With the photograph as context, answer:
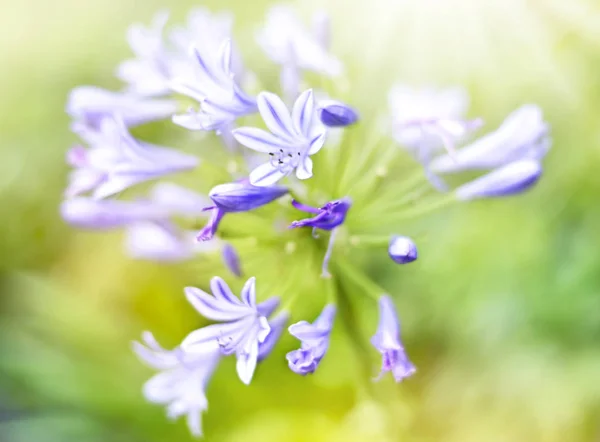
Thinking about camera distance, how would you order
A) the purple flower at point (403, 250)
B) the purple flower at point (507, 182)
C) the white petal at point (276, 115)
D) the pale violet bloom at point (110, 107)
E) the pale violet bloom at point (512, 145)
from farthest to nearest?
the pale violet bloom at point (110, 107) < the pale violet bloom at point (512, 145) < the purple flower at point (507, 182) < the purple flower at point (403, 250) < the white petal at point (276, 115)

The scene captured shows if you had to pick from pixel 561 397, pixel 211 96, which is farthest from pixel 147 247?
pixel 561 397

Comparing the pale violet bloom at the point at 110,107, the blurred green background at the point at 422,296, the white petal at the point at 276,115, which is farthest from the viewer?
the blurred green background at the point at 422,296

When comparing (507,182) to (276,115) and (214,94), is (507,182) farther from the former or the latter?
(214,94)

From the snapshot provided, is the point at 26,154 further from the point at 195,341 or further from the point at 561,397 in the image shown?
the point at 561,397

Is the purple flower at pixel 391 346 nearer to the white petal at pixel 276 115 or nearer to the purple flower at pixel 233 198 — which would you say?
the purple flower at pixel 233 198

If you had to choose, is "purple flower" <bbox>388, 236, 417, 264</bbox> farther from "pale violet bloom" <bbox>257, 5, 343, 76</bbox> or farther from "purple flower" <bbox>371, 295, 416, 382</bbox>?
"pale violet bloom" <bbox>257, 5, 343, 76</bbox>

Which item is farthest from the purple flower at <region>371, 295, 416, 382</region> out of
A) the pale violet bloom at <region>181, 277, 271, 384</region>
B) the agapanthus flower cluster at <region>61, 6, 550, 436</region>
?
the pale violet bloom at <region>181, 277, 271, 384</region>

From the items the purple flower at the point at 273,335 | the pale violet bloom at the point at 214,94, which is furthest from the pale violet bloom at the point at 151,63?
the purple flower at the point at 273,335
